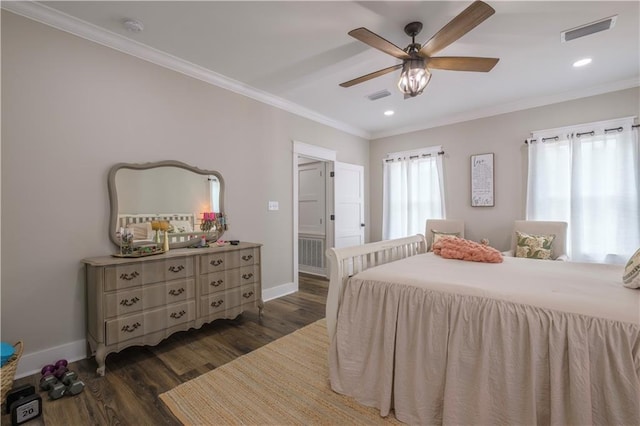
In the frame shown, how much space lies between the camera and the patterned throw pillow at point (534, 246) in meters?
3.38

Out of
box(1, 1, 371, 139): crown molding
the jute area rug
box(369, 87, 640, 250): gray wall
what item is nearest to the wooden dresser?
the jute area rug

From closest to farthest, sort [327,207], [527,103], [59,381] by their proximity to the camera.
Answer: [59,381]
[527,103]
[327,207]

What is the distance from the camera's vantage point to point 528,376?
4.20ft

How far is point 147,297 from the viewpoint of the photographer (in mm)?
2268

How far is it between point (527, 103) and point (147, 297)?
507cm

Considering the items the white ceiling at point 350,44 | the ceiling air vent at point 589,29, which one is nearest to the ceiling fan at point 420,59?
the white ceiling at point 350,44

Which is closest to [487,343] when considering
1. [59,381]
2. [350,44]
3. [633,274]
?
[633,274]

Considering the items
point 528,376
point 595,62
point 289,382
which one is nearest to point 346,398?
point 289,382

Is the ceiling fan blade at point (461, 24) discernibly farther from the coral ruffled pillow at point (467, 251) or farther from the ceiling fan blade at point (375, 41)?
the coral ruffled pillow at point (467, 251)

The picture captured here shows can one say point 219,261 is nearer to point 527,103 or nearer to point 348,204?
point 348,204

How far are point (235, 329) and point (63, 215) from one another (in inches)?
69.9

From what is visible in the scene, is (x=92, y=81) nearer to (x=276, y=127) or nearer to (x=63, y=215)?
(x=63, y=215)

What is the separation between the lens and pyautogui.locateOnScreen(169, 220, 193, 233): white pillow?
9.36 ft

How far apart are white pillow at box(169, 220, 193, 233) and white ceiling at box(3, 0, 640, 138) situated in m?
1.61
